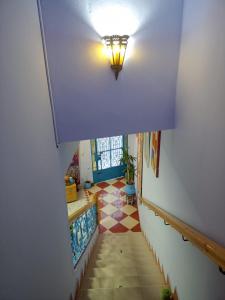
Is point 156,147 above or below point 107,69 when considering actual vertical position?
below

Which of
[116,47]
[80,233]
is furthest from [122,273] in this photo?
[116,47]

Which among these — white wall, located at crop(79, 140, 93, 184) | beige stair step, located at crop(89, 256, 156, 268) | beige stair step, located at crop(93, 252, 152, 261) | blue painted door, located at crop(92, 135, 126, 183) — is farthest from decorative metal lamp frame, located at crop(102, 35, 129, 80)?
blue painted door, located at crop(92, 135, 126, 183)

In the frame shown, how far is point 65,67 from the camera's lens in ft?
7.84

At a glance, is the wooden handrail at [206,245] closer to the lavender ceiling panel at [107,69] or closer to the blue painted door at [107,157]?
the lavender ceiling panel at [107,69]

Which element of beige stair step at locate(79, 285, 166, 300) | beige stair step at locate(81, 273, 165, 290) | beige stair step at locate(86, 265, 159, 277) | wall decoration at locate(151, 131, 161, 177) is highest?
wall decoration at locate(151, 131, 161, 177)

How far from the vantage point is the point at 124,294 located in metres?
2.97

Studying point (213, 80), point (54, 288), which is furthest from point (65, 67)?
point (54, 288)

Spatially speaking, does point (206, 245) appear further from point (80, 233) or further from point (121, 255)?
point (121, 255)

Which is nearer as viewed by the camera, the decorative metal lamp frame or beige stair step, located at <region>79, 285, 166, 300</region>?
the decorative metal lamp frame

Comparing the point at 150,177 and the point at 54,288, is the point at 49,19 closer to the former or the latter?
the point at 54,288

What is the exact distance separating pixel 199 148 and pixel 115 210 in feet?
17.0

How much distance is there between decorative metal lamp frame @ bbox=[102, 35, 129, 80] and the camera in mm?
2303

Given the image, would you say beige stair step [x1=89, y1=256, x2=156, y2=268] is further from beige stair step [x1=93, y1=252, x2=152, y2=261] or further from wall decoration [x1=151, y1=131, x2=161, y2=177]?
wall decoration [x1=151, y1=131, x2=161, y2=177]

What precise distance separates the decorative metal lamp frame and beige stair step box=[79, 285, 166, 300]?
2.60 meters
